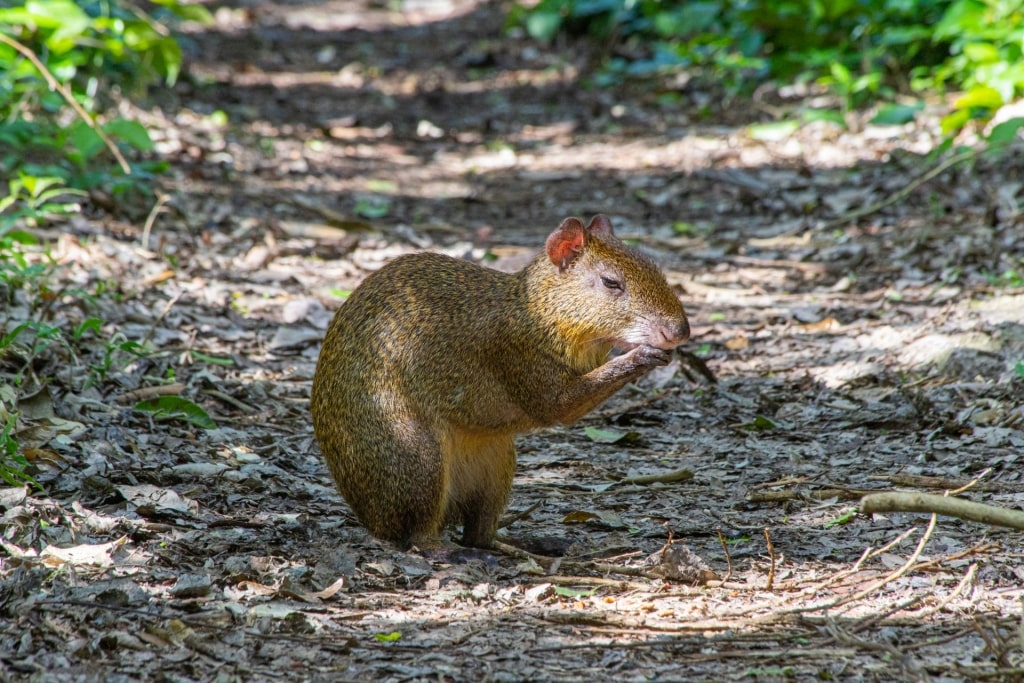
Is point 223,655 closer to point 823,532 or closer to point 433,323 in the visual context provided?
point 433,323

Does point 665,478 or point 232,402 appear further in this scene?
point 232,402

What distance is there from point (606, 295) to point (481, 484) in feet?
3.21

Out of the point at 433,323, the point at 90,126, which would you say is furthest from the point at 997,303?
the point at 90,126

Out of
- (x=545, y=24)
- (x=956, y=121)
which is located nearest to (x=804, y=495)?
(x=956, y=121)

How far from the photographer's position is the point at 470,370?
479 cm

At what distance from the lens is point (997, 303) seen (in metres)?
6.96

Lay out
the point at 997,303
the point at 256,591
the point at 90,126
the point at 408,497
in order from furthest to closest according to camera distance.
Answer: the point at 90,126
the point at 997,303
the point at 408,497
the point at 256,591

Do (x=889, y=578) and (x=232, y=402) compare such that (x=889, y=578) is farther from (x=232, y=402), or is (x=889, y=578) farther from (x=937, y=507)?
(x=232, y=402)

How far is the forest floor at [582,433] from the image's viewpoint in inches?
141

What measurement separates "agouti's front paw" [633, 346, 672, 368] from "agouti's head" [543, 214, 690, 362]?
107 mm

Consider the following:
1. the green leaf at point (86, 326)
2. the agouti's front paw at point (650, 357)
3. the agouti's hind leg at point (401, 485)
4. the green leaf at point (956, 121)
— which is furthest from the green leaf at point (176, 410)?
the green leaf at point (956, 121)

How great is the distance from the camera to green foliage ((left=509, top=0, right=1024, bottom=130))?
33.1 feet

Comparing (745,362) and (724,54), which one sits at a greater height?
(724,54)

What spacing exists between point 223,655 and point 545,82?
45.8 feet
